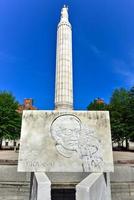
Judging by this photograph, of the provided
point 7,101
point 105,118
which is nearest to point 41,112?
point 105,118

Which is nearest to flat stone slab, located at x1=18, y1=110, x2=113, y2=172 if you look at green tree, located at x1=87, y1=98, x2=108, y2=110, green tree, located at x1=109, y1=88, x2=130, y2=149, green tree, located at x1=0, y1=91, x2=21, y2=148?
green tree, located at x1=109, y1=88, x2=130, y2=149

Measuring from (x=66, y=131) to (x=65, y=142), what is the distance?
47 cm

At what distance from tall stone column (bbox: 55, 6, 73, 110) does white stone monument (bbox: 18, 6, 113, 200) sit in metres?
10.5

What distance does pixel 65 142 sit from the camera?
328 inches

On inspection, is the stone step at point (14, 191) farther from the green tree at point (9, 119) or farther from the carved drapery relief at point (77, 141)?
the green tree at point (9, 119)

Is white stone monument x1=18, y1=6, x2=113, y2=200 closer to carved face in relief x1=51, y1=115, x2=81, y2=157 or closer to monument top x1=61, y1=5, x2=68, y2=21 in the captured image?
carved face in relief x1=51, y1=115, x2=81, y2=157

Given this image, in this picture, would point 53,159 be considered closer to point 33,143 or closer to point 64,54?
point 33,143

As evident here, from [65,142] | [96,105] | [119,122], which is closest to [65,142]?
[65,142]

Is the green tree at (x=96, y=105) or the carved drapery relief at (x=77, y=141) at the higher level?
the green tree at (x=96, y=105)

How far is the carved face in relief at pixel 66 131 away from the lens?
8.30 metres

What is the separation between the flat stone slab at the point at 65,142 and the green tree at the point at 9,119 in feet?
83.3

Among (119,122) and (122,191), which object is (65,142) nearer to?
(122,191)

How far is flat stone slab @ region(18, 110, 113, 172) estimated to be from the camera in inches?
318

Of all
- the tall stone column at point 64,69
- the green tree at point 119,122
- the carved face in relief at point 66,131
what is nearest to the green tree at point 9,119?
the tall stone column at point 64,69
